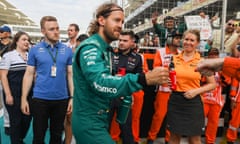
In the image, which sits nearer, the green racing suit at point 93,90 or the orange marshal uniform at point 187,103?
the green racing suit at point 93,90

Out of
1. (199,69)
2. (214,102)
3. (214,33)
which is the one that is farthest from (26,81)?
(214,33)

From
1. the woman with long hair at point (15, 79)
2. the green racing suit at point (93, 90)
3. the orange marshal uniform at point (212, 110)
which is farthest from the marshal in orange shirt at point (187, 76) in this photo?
the woman with long hair at point (15, 79)

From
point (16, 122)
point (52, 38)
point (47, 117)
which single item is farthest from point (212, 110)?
point (16, 122)

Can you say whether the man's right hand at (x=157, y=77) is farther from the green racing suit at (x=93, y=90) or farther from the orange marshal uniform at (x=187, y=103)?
the orange marshal uniform at (x=187, y=103)

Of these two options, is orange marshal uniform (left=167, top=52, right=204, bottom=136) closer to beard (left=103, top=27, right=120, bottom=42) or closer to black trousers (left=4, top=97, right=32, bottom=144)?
beard (left=103, top=27, right=120, bottom=42)

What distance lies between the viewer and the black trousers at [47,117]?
3309 mm

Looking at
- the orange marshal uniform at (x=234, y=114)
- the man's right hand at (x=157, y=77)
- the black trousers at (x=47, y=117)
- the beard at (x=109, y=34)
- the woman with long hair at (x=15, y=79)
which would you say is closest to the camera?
the man's right hand at (x=157, y=77)

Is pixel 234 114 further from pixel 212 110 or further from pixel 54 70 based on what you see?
pixel 54 70

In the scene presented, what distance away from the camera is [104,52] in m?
2.00

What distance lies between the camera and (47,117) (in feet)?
11.2

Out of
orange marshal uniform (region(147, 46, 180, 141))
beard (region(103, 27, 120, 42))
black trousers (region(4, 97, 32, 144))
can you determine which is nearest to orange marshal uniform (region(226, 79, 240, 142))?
orange marshal uniform (region(147, 46, 180, 141))

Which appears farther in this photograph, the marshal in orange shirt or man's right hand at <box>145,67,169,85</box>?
the marshal in orange shirt

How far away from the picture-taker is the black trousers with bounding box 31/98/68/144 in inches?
130

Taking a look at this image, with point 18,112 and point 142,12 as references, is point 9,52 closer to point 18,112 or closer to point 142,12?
point 18,112
